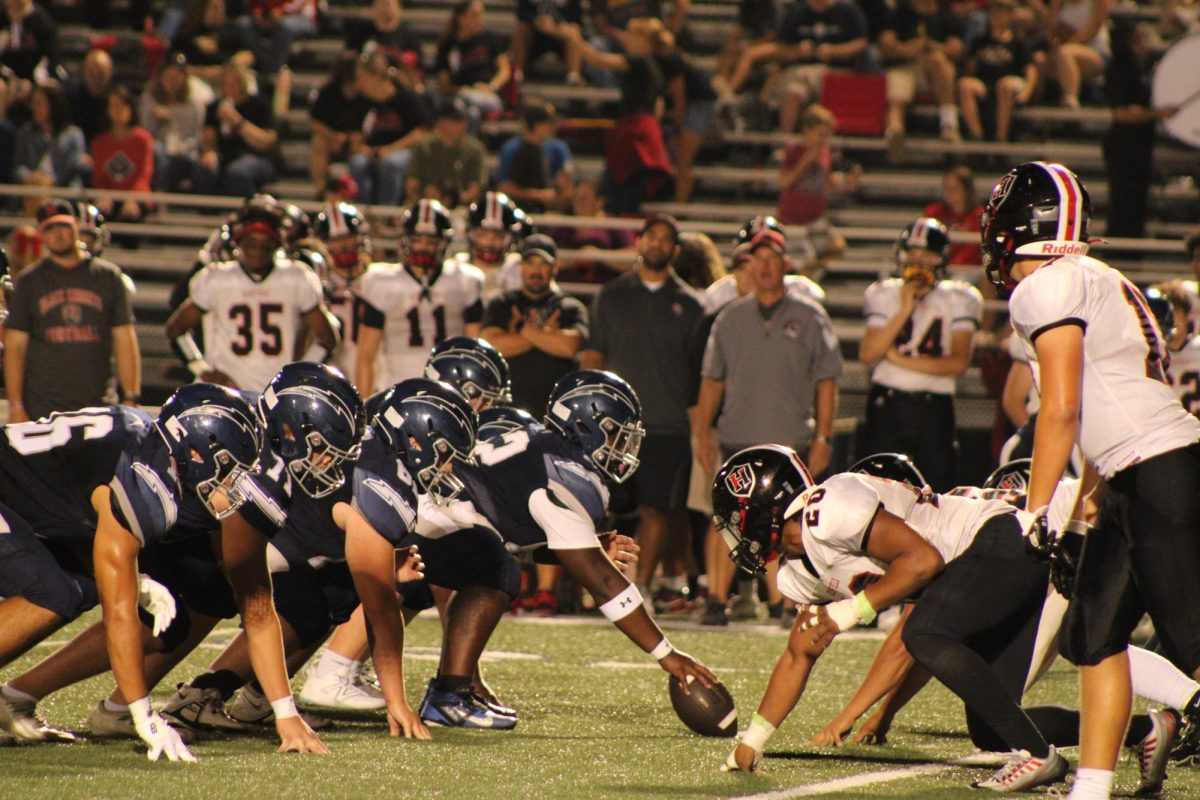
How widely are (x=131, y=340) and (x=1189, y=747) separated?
19.4 ft

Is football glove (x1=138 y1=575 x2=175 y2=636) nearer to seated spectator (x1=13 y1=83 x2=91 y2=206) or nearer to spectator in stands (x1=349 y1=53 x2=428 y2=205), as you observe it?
spectator in stands (x1=349 y1=53 x2=428 y2=205)

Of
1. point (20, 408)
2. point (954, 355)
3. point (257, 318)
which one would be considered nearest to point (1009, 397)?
point (954, 355)

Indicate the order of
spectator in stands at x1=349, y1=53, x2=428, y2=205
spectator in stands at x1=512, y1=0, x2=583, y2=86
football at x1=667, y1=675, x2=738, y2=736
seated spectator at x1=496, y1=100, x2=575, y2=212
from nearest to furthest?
football at x1=667, y1=675, x2=738, y2=736, seated spectator at x1=496, y1=100, x2=575, y2=212, spectator in stands at x1=349, y1=53, x2=428, y2=205, spectator in stands at x1=512, y1=0, x2=583, y2=86

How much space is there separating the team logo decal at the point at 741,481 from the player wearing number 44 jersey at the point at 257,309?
4.39 metres

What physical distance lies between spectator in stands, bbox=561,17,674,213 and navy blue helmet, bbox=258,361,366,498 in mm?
7349

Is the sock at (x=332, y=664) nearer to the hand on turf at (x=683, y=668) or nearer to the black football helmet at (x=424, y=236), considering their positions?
the hand on turf at (x=683, y=668)

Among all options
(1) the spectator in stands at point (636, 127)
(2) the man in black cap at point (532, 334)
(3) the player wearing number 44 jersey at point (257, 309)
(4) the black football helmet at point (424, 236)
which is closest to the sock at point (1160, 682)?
(2) the man in black cap at point (532, 334)

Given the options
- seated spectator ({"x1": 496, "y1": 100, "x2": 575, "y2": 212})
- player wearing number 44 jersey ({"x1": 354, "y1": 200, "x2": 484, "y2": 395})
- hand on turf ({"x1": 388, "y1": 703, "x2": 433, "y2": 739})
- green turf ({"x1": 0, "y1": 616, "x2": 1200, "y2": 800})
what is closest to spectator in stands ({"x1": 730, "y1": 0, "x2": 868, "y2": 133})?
seated spectator ({"x1": 496, "y1": 100, "x2": 575, "y2": 212})

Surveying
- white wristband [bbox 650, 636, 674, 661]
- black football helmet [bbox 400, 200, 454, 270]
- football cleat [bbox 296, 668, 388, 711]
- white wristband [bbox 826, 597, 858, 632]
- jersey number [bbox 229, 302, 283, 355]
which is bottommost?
football cleat [bbox 296, 668, 388, 711]

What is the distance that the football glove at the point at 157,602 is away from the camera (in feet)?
16.5

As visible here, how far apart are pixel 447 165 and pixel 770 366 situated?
419 cm

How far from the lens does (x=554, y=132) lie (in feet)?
42.7

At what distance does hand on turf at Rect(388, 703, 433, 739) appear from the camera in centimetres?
526

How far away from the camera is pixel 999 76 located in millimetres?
13578
